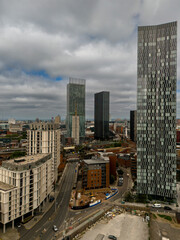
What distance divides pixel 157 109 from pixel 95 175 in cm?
5452

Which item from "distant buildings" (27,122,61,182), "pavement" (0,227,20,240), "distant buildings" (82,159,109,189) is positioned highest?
"distant buildings" (27,122,61,182)

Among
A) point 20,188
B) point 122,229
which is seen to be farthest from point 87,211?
point 20,188

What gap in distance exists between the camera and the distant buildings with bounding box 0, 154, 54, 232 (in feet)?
199

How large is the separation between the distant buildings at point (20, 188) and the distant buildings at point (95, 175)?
103 ft

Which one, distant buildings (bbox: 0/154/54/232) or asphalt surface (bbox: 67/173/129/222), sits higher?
distant buildings (bbox: 0/154/54/232)

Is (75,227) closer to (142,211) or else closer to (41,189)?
(41,189)

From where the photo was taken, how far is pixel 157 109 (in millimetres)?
89125

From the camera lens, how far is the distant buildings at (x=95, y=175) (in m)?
101

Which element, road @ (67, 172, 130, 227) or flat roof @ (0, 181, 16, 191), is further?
road @ (67, 172, 130, 227)

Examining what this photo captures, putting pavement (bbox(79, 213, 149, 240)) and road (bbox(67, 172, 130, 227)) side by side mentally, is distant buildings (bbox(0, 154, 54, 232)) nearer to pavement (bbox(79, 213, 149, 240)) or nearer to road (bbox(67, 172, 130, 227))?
road (bbox(67, 172, 130, 227))

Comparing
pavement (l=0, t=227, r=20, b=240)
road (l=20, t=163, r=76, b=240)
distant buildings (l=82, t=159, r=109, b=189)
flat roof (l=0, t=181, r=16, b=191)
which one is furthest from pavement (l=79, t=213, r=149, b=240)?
flat roof (l=0, t=181, r=16, b=191)

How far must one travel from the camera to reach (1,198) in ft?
198

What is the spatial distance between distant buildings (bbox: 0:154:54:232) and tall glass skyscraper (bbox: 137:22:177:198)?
54.8 m

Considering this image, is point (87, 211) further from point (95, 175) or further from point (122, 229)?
point (95, 175)
